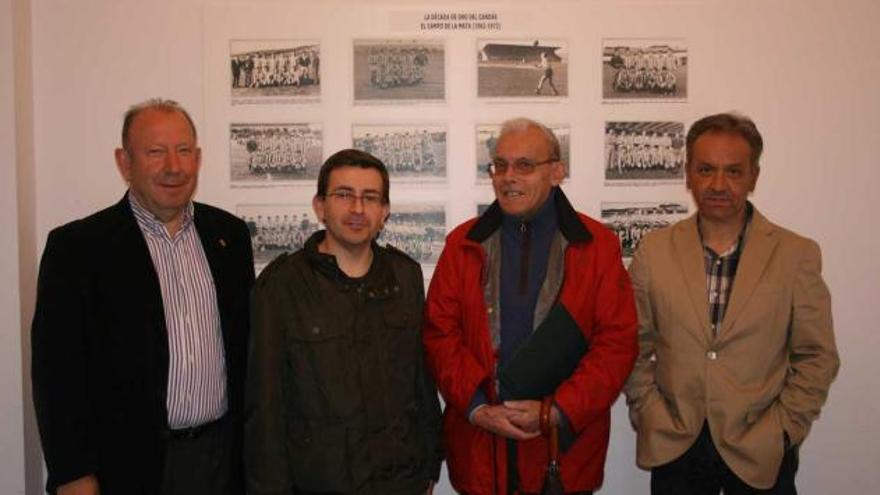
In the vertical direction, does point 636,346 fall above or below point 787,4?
below

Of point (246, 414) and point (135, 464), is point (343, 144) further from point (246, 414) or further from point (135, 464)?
point (135, 464)

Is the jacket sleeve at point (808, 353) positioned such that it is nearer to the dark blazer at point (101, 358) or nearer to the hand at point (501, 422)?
the hand at point (501, 422)

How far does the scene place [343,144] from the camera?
9.63ft

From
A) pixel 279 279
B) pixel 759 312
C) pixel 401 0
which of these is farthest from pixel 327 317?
pixel 401 0

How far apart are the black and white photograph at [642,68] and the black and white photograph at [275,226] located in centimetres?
143

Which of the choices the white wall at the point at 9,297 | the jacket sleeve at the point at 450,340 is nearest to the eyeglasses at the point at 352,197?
the jacket sleeve at the point at 450,340

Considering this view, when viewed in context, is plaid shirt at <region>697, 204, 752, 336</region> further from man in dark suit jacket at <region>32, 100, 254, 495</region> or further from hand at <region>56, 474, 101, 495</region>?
hand at <region>56, 474, 101, 495</region>

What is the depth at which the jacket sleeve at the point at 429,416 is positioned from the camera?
7.14 feet

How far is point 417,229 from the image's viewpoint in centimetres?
298

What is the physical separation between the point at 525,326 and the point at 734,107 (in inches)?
61.1

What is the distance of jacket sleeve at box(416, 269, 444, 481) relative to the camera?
2.18 metres

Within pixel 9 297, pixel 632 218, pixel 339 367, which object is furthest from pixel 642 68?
pixel 9 297

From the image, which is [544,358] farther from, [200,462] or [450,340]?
[200,462]

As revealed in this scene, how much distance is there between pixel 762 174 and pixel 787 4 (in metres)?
0.74
